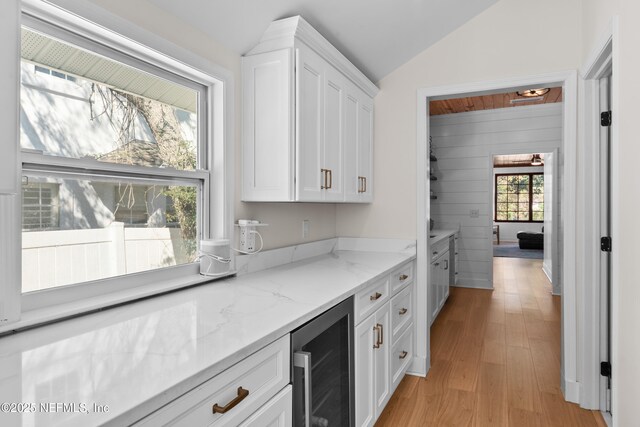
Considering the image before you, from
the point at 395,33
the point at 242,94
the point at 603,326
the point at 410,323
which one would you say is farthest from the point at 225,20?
the point at 603,326

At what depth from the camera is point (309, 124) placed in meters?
2.18

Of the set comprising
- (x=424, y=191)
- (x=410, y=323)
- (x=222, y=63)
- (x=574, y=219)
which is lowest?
(x=410, y=323)

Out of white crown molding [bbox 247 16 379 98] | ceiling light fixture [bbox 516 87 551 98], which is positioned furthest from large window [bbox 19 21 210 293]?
ceiling light fixture [bbox 516 87 551 98]

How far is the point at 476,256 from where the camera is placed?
579 cm

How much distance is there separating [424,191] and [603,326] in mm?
1378

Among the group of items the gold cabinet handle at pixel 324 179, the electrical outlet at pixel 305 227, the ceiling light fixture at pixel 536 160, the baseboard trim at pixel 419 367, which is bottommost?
the baseboard trim at pixel 419 367

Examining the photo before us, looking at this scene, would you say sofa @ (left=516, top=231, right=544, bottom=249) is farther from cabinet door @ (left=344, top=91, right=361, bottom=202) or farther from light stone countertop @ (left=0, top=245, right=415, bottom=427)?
light stone countertop @ (left=0, top=245, right=415, bottom=427)

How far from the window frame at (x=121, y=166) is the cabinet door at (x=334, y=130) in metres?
0.58

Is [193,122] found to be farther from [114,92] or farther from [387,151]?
[387,151]

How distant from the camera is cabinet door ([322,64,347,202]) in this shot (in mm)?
2357

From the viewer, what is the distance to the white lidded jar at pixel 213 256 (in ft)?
6.26

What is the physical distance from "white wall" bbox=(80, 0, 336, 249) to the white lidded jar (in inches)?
10.1

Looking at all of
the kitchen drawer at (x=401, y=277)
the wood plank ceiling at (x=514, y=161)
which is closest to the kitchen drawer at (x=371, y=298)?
the kitchen drawer at (x=401, y=277)

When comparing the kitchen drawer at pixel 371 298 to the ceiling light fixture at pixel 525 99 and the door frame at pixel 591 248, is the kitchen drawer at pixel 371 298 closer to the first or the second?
the door frame at pixel 591 248
